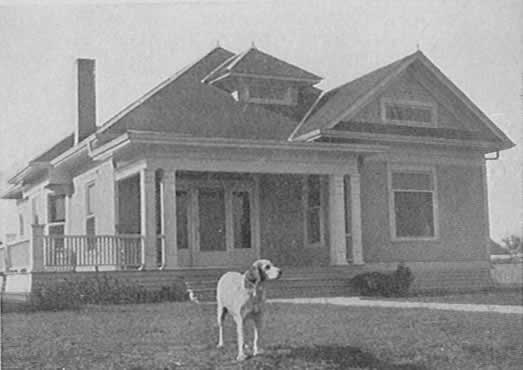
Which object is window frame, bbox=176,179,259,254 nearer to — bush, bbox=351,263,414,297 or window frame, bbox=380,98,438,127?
bush, bbox=351,263,414,297

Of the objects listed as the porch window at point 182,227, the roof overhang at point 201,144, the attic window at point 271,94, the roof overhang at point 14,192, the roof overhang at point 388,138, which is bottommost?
the porch window at point 182,227

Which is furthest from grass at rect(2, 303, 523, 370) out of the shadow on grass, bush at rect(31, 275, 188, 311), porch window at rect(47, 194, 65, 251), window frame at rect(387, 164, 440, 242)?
window frame at rect(387, 164, 440, 242)

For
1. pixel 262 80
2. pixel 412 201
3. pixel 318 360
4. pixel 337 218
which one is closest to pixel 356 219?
pixel 337 218

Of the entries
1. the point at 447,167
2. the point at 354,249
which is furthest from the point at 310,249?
the point at 447,167

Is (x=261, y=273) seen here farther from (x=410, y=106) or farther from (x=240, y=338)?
(x=410, y=106)

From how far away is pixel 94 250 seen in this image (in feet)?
35.6

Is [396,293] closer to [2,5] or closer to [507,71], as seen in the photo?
[507,71]

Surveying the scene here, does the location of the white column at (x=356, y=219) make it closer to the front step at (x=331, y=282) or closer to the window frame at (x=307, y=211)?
the front step at (x=331, y=282)

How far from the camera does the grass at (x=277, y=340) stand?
20.3 feet

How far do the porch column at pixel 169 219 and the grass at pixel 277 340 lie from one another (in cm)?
215

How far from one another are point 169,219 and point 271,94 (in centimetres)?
315

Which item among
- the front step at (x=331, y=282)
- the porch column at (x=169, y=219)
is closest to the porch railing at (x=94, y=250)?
the porch column at (x=169, y=219)

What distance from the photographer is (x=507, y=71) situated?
7980mm

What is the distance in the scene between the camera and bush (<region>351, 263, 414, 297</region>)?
10664 millimetres
